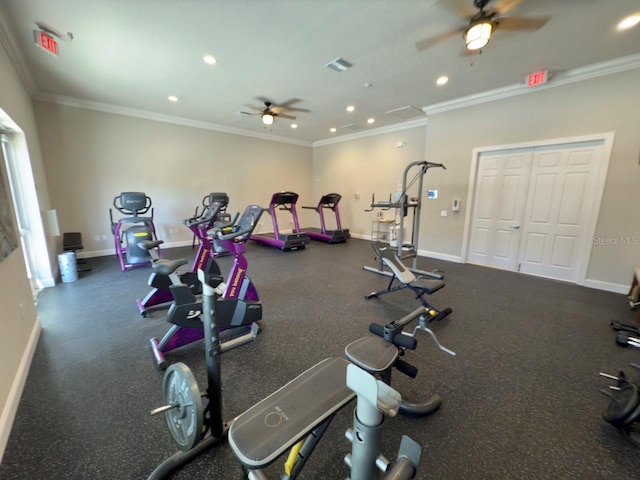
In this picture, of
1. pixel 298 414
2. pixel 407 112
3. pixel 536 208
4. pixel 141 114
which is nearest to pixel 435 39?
pixel 407 112

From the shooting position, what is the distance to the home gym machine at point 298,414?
75 cm

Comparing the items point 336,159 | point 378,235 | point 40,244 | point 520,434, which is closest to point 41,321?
point 40,244

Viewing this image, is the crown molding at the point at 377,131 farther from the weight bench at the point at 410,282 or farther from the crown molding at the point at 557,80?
the weight bench at the point at 410,282

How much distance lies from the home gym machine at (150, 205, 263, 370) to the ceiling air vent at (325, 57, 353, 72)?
7.51 feet

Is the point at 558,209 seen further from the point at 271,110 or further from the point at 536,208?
the point at 271,110

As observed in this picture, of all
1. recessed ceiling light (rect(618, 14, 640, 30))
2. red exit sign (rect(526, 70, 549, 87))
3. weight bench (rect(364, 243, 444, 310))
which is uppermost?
recessed ceiling light (rect(618, 14, 640, 30))

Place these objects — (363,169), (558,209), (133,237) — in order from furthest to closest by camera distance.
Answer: (363,169)
(133,237)
(558,209)

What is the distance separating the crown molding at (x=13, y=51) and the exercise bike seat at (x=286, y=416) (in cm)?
426

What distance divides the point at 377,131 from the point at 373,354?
23.2ft

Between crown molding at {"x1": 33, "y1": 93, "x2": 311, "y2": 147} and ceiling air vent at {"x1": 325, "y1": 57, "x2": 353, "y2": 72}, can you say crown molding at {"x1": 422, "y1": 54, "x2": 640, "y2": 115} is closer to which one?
ceiling air vent at {"x1": 325, "y1": 57, "x2": 353, "y2": 72}

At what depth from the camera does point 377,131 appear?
714 centimetres

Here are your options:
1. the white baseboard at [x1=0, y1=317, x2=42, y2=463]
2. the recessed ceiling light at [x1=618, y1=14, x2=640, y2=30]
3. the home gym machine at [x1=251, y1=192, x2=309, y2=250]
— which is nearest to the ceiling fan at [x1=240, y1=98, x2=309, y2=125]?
the home gym machine at [x1=251, y1=192, x2=309, y2=250]

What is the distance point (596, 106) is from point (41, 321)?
7599mm

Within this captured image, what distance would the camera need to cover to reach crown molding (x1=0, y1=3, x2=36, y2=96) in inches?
105
